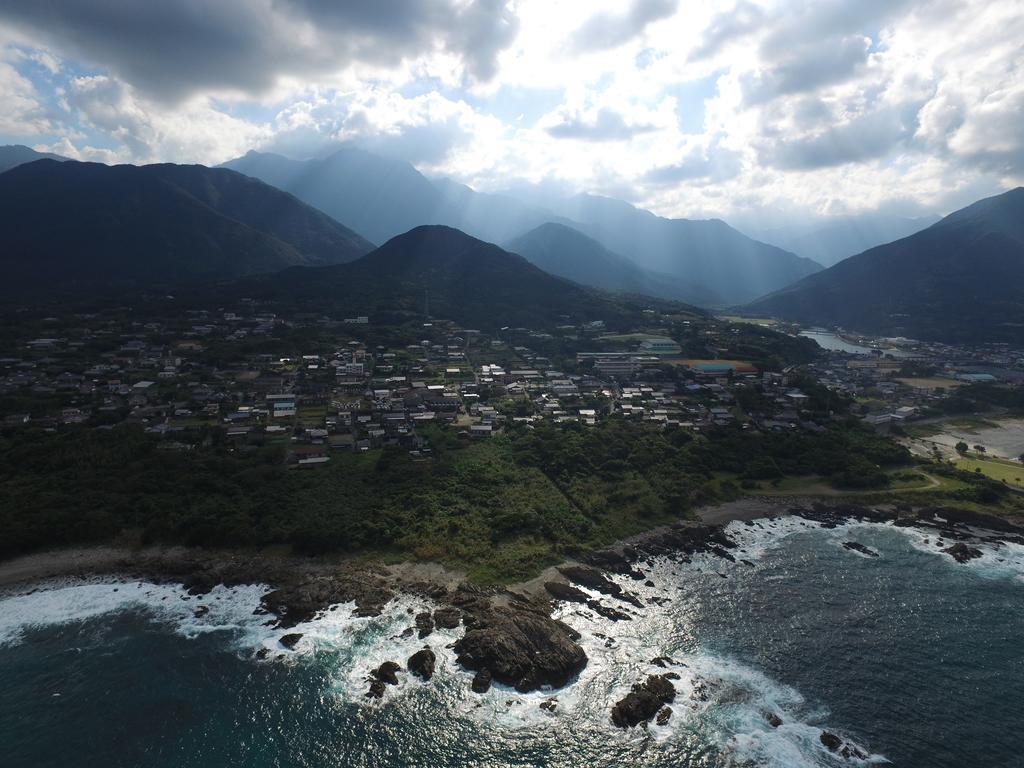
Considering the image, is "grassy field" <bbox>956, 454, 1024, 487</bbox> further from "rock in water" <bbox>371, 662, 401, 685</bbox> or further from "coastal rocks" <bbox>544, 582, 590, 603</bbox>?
"rock in water" <bbox>371, 662, 401, 685</bbox>

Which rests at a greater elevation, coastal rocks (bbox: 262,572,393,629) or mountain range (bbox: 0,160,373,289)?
mountain range (bbox: 0,160,373,289)

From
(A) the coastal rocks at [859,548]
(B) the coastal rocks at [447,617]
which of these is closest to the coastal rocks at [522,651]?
(B) the coastal rocks at [447,617]

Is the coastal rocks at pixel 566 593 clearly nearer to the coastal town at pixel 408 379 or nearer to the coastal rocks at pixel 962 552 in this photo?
the coastal town at pixel 408 379

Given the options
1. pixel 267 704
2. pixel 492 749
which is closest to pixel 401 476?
pixel 267 704

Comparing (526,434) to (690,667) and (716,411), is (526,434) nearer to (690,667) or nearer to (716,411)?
(716,411)

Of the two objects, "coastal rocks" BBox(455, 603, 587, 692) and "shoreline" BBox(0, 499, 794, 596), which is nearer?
"coastal rocks" BBox(455, 603, 587, 692)

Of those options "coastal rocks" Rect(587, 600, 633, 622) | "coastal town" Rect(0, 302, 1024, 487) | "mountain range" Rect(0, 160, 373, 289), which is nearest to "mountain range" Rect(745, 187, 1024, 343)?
Answer: "coastal town" Rect(0, 302, 1024, 487)

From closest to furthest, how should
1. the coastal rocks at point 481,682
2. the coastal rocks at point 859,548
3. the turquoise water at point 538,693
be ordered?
the turquoise water at point 538,693 < the coastal rocks at point 481,682 < the coastal rocks at point 859,548
